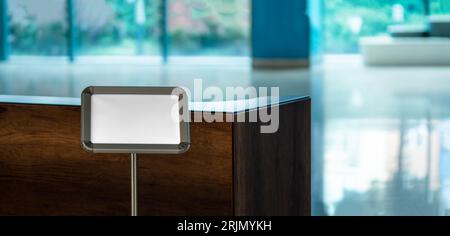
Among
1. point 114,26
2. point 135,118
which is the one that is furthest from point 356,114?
point 114,26

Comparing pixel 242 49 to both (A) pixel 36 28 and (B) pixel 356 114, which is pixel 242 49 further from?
(B) pixel 356 114

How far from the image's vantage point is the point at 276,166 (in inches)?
157

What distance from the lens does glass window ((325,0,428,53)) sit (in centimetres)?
2044

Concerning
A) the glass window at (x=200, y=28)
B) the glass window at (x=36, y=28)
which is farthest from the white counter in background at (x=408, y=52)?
the glass window at (x=36, y=28)

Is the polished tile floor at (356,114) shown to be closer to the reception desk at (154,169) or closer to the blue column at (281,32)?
the blue column at (281,32)

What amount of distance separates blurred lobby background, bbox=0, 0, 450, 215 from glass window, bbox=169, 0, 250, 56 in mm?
23

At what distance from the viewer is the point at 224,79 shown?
1414 centimetres

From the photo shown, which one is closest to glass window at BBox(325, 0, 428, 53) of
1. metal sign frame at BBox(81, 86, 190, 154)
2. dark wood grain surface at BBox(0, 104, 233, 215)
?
dark wood grain surface at BBox(0, 104, 233, 215)

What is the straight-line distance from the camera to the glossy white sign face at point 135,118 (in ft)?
9.96

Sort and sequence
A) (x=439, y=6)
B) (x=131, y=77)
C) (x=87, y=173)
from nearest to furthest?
(x=87, y=173) < (x=131, y=77) < (x=439, y=6)

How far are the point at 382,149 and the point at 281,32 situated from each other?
10881mm

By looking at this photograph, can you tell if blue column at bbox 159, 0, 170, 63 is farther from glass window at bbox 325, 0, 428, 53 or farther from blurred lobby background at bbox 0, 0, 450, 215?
glass window at bbox 325, 0, 428, 53

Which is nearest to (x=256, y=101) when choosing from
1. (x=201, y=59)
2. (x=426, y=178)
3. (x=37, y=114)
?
(x=37, y=114)
